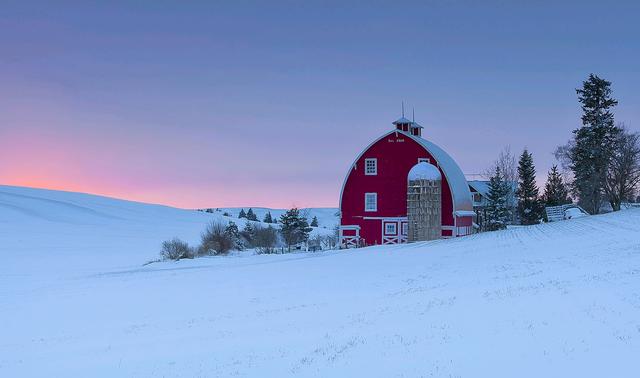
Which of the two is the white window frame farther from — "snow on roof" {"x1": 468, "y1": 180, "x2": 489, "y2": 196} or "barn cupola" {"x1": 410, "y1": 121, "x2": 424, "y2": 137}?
"snow on roof" {"x1": 468, "y1": 180, "x2": 489, "y2": 196}

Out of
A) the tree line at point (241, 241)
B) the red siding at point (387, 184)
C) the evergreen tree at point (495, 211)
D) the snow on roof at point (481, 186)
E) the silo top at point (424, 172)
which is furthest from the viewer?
the snow on roof at point (481, 186)

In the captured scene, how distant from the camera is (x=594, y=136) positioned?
56.3m

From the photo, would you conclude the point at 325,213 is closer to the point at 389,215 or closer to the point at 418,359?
the point at 389,215

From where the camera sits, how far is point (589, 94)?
5697 cm

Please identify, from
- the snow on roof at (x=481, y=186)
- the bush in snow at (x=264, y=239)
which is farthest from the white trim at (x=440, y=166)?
the snow on roof at (x=481, y=186)

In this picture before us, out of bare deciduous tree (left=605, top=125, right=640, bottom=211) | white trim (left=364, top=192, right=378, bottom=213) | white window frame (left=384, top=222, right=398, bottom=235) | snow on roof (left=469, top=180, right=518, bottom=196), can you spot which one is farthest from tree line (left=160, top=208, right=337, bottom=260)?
bare deciduous tree (left=605, top=125, right=640, bottom=211)

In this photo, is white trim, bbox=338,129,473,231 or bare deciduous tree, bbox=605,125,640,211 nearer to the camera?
white trim, bbox=338,129,473,231

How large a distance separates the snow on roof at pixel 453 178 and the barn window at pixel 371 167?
3554 millimetres

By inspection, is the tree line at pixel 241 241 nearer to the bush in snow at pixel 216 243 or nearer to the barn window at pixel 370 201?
the bush in snow at pixel 216 243

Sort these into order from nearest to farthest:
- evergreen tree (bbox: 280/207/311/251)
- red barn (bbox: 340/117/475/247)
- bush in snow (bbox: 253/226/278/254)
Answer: red barn (bbox: 340/117/475/247)
bush in snow (bbox: 253/226/278/254)
evergreen tree (bbox: 280/207/311/251)

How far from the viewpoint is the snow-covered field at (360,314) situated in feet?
39.4

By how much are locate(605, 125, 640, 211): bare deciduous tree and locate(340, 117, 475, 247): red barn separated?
1840 cm

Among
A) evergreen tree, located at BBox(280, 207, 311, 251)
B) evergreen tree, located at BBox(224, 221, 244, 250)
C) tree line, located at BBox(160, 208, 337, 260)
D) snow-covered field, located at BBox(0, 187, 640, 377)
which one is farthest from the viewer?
evergreen tree, located at BBox(280, 207, 311, 251)

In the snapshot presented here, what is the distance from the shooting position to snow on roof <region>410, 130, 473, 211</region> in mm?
48125
